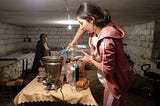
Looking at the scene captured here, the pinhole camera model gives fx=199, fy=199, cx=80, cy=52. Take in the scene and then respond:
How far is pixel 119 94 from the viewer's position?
1.93 metres

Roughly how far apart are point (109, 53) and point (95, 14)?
42 cm

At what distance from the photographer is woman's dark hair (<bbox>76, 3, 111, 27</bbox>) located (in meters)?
1.93

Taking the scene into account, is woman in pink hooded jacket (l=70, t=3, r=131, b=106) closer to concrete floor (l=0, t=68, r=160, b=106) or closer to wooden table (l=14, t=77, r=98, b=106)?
wooden table (l=14, t=77, r=98, b=106)

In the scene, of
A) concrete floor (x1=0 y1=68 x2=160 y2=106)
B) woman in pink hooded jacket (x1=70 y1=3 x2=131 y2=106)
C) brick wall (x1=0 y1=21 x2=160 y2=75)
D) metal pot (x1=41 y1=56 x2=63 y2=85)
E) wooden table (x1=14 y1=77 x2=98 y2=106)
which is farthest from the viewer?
brick wall (x1=0 y1=21 x2=160 y2=75)

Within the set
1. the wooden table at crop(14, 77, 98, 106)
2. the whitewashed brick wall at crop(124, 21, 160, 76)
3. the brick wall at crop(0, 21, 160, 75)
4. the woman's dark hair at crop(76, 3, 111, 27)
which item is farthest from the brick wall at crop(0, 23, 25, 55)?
the woman's dark hair at crop(76, 3, 111, 27)

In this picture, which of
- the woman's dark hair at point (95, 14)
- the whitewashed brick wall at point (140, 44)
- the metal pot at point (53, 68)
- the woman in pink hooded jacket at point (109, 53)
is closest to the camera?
the woman in pink hooded jacket at point (109, 53)

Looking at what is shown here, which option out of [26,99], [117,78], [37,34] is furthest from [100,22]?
[37,34]

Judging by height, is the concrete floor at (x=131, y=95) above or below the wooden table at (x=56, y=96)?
below

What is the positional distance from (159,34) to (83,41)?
4591 millimetres

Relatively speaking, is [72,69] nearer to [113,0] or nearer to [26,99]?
[26,99]

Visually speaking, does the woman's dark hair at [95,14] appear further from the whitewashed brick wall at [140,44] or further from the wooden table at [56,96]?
the whitewashed brick wall at [140,44]

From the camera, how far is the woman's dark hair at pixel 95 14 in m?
1.93

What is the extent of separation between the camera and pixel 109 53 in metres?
1.78

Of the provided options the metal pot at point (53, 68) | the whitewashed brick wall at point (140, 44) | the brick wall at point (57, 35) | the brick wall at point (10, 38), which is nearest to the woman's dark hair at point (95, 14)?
the metal pot at point (53, 68)
